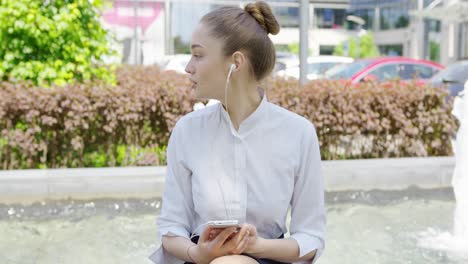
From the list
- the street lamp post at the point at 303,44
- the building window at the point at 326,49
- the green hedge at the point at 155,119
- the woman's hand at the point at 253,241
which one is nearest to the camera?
the woman's hand at the point at 253,241

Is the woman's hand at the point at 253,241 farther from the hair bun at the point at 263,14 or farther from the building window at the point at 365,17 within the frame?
the building window at the point at 365,17

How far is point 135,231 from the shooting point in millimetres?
4582

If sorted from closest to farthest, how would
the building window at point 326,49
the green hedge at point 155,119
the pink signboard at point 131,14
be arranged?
1. the green hedge at point 155,119
2. the pink signboard at point 131,14
3. the building window at point 326,49

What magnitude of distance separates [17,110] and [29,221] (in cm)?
136

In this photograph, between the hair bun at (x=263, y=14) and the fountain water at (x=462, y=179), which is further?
the fountain water at (x=462, y=179)

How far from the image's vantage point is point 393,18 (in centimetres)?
5244

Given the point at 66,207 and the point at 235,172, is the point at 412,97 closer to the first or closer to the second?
the point at 66,207

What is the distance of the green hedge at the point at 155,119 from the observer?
582 cm

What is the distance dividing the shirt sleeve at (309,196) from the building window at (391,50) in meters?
51.9

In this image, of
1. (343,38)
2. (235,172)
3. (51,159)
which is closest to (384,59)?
(51,159)

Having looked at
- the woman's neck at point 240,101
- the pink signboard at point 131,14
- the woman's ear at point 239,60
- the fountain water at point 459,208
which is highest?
the pink signboard at point 131,14

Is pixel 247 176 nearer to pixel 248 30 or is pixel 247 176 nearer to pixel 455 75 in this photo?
pixel 248 30

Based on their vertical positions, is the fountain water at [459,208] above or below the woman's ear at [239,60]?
below

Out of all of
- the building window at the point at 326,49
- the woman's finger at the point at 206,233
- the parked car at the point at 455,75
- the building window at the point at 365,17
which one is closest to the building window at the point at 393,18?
the building window at the point at 365,17
